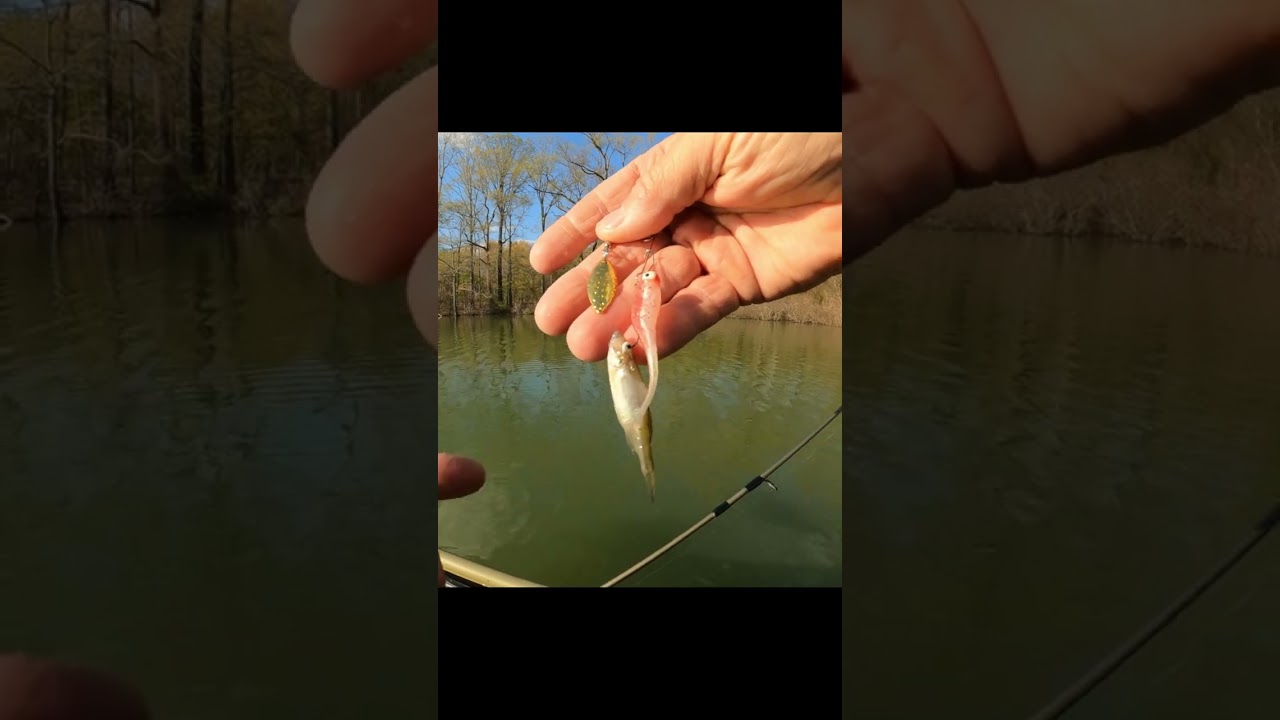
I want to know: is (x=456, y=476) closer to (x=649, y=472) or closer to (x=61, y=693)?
(x=649, y=472)

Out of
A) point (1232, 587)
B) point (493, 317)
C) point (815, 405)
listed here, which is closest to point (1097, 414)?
point (1232, 587)

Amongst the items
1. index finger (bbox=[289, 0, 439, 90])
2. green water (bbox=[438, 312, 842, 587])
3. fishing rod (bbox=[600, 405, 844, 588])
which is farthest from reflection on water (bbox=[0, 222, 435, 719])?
index finger (bbox=[289, 0, 439, 90])

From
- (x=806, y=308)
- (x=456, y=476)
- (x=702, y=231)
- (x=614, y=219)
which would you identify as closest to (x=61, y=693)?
(x=456, y=476)

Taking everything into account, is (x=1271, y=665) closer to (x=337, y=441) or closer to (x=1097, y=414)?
(x=1097, y=414)

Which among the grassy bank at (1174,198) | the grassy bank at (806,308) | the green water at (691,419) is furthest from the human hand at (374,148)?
the grassy bank at (1174,198)

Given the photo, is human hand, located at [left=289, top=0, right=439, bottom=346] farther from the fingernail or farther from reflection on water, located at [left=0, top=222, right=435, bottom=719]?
reflection on water, located at [left=0, top=222, right=435, bottom=719]
